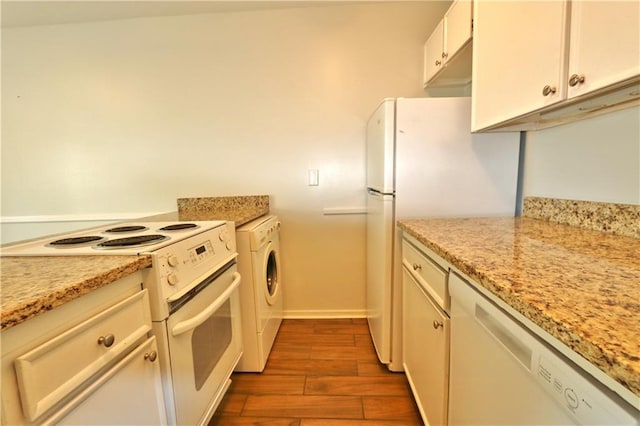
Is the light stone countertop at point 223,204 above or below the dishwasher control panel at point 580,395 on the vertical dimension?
above

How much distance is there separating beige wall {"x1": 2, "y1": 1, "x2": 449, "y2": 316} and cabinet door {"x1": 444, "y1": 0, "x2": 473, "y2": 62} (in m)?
0.49

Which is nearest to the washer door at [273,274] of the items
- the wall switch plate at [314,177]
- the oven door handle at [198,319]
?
the wall switch plate at [314,177]

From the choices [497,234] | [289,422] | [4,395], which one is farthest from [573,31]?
[289,422]

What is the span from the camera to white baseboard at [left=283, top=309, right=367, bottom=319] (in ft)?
7.69

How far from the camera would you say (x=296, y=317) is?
7.73 feet

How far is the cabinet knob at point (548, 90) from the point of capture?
0.85m

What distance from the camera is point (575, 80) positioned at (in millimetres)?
779

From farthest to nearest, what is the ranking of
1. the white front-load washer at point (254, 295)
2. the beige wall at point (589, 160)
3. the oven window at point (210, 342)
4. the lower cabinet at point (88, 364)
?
the white front-load washer at point (254, 295) → the oven window at point (210, 342) → the beige wall at point (589, 160) → the lower cabinet at point (88, 364)

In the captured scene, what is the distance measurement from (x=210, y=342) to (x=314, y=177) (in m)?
1.38

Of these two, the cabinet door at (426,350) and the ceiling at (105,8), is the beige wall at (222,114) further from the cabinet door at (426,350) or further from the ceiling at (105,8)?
the cabinet door at (426,350)

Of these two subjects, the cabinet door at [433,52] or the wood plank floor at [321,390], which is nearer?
the wood plank floor at [321,390]

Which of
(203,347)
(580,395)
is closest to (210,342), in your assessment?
(203,347)

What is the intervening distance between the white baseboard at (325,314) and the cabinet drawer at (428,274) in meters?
1.13

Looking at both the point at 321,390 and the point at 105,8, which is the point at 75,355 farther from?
the point at 105,8
